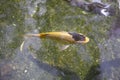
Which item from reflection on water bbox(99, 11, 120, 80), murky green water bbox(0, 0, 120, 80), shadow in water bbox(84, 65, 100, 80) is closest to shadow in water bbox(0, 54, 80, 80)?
murky green water bbox(0, 0, 120, 80)

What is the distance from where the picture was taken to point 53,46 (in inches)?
204

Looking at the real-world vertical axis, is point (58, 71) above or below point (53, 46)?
below

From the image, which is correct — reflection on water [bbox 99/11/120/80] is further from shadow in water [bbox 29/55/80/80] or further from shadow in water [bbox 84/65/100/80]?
shadow in water [bbox 29/55/80/80]

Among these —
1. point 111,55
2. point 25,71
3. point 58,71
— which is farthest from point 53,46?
point 111,55

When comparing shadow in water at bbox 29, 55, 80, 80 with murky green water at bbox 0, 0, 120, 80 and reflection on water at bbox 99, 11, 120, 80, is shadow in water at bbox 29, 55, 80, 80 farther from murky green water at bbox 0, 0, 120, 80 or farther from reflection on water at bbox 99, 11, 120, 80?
reflection on water at bbox 99, 11, 120, 80

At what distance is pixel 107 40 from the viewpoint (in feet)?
17.5

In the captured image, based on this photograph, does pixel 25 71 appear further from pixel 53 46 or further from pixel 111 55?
pixel 111 55

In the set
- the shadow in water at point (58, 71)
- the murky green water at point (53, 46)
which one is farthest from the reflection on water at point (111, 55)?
the shadow in water at point (58, 71)

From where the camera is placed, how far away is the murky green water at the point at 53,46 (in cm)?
480

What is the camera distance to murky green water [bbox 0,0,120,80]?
4797 millimetres

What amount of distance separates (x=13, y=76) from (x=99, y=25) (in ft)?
6.28

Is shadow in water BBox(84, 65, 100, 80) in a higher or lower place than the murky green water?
lower

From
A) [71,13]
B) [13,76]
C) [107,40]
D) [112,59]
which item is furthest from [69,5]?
[13,76]

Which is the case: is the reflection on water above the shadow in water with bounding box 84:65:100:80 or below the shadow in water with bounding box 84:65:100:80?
above
